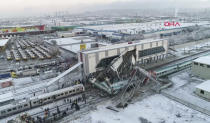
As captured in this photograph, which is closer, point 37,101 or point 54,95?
point 37,101

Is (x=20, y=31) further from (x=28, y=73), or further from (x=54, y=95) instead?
(x=54, y=95)

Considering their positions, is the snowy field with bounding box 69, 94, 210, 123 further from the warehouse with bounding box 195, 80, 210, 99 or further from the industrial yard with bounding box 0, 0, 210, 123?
the warehouse with bounding box 195, 80, 210, 99

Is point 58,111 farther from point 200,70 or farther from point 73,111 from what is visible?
point 200,70

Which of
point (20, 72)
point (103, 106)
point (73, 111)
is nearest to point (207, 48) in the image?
point (103, 106)

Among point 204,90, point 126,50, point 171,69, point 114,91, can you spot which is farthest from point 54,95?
point 171,69

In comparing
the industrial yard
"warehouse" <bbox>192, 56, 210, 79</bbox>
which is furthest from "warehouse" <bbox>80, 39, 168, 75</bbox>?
"warehouse" <bbox>192, 56, 210, 79</bbox>

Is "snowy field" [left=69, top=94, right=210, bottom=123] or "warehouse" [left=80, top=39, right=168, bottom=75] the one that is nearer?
"snowy field" [left=69, top=94, right=210, bottom=123]

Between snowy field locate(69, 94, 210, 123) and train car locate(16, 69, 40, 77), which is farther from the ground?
train car locate(16, 69, 40, 77)

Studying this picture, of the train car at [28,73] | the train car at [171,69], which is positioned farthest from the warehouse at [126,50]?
the train car at [28,73]

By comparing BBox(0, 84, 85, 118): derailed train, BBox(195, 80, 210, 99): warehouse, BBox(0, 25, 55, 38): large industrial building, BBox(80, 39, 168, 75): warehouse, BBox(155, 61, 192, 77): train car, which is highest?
Result: BBox(0, 25, 55, 38): large industrial building
